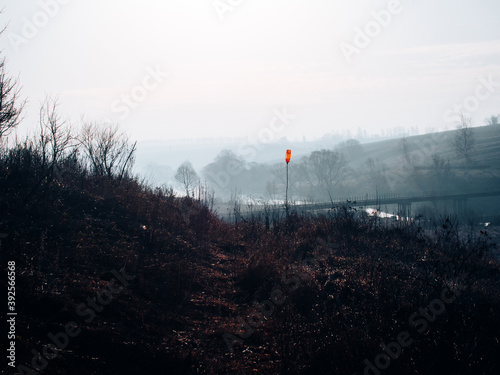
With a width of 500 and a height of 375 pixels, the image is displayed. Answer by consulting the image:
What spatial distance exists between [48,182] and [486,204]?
53310mm

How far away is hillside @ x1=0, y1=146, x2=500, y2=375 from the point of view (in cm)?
434

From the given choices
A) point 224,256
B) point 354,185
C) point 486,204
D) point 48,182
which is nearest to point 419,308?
point 224,256

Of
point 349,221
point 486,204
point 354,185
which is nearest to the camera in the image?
point 349,221

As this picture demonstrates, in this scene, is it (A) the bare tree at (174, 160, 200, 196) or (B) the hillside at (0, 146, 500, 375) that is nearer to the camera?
(B) the hillside at (0, 146, 500, 375)

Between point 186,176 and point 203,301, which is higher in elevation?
point 186,176

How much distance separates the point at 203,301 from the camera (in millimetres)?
6895

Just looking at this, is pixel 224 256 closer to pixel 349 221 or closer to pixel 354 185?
pixel 349 221

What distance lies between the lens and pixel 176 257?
8695mm

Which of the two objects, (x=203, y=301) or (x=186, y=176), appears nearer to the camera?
(x=203, y=301)

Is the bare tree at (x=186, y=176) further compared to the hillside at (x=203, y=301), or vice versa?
the bare tree at (x=186, y=176)

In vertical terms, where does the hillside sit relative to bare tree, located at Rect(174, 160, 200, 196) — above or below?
below

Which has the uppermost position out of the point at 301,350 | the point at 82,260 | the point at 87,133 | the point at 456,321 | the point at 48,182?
the point at 87,133

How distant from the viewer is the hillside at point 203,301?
14.2ft

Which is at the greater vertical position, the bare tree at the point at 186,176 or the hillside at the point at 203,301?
the bare tree at the point at 186,176
